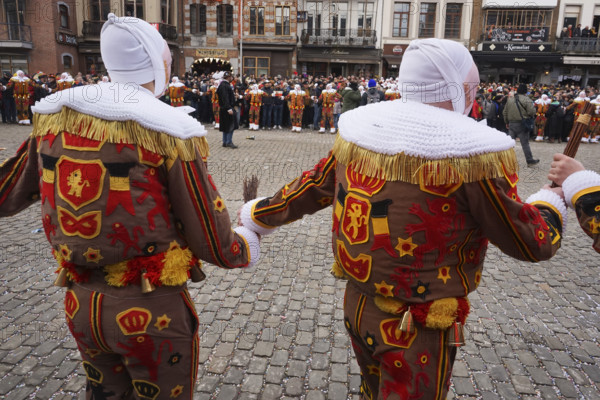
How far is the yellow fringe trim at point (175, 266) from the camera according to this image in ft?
5.81

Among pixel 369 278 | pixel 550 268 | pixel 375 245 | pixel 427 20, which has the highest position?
pixel 427 20

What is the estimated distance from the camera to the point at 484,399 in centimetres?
298

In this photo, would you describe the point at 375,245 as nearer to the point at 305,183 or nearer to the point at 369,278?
the point at 369,278

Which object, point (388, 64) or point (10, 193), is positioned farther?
point (388, 64)

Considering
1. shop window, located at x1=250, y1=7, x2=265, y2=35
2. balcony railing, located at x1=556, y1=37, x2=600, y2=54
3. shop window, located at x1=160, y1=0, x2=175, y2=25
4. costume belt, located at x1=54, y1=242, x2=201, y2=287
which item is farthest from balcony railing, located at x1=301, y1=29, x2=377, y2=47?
costume belt, located at x1=54, y1=242, x2=201, y2=287

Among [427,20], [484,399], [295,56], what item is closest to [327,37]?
[295,56]

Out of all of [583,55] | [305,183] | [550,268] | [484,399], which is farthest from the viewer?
[583,55]

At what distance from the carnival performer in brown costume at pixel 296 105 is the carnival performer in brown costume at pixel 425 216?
14.9 m

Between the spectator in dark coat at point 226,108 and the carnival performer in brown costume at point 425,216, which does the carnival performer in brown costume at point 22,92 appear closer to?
the spectator in dark coat at point 226,108

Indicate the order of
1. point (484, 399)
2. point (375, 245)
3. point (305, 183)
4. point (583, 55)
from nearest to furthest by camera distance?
point (375, 245) < point (305, 183) < point (484, 399) < point (583, 55)

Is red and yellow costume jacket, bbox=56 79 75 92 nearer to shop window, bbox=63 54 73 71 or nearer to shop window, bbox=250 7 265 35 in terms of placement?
shop window, bbox=63 54 73 71

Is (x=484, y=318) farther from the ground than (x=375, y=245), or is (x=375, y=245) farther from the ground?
(x=375, y=245)

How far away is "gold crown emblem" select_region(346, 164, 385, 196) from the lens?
175 cm

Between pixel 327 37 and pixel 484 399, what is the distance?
33.2 metres
